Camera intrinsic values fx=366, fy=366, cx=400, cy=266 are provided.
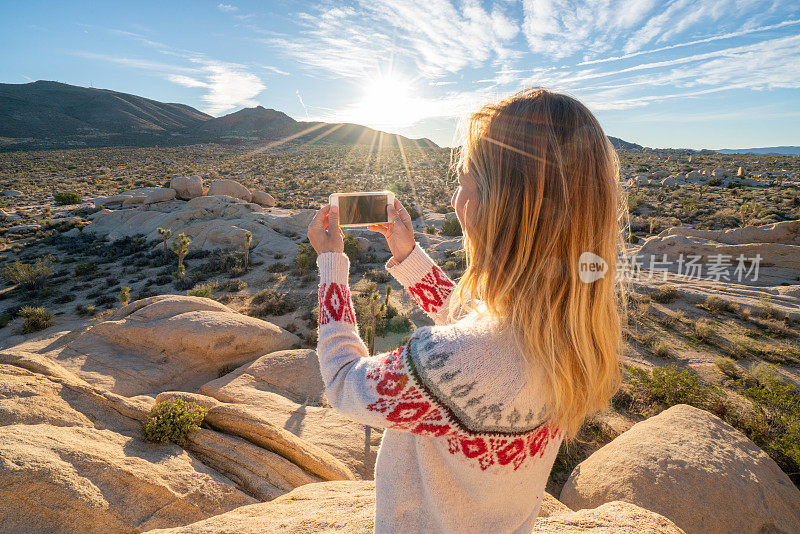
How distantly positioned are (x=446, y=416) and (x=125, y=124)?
122 meters

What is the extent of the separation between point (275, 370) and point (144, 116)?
126 meters

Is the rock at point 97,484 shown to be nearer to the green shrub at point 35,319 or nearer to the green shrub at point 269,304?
the green shrub at point 269,304

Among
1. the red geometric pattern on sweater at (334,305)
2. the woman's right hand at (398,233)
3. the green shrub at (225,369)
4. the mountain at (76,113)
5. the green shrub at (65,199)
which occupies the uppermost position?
the mountain at (76,113)

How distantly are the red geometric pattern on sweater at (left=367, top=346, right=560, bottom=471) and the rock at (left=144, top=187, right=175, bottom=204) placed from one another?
31.4m

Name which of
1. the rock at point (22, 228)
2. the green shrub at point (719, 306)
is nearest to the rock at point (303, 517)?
the green shrub at point (719, 306)

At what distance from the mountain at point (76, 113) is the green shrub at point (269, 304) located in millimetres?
93874

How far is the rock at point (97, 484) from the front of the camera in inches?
128

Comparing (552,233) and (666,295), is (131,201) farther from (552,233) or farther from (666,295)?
(552,233)

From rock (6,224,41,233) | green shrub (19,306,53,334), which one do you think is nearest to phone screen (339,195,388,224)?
green shrub (19,306,53,334)

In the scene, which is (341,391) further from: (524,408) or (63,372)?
(63,372)

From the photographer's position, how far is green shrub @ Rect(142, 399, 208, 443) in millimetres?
4727

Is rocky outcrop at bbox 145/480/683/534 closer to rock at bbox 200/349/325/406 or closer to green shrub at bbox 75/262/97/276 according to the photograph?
rock at bbox 200/349/325/406

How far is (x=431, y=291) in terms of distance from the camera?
2447mm

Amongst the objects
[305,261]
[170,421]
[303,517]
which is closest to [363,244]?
[305,261]
